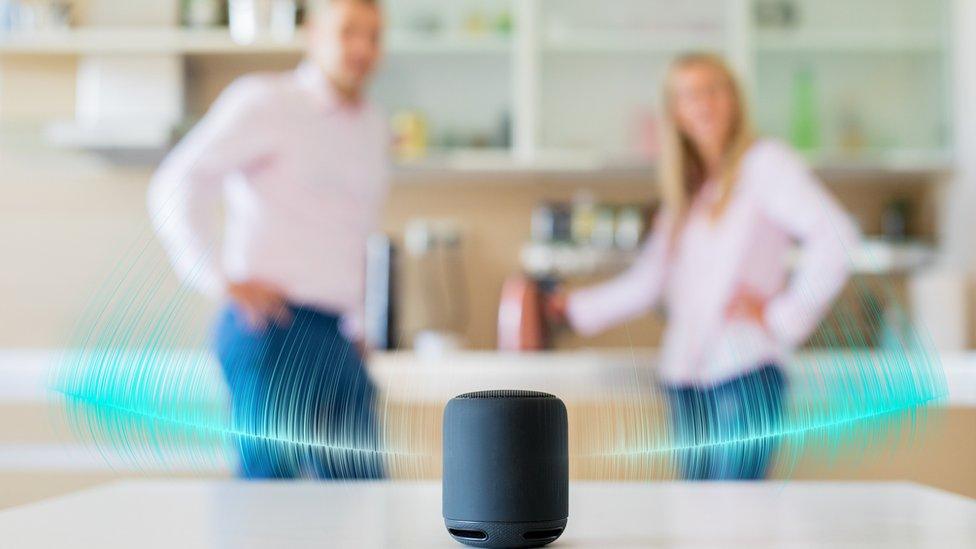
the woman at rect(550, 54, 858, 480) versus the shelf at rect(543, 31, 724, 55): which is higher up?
the shelf at rect(543, 31, 724, 55)

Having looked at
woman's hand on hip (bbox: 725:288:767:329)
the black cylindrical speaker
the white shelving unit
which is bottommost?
woman's hand on hip (bbox: 725:288:767:329)

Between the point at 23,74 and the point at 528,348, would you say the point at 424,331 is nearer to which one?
the point at 528,348

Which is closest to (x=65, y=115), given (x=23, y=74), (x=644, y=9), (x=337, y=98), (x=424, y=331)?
(x=23, y=74)

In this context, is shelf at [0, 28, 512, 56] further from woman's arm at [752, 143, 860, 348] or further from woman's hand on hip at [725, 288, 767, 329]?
woman's hand on hip at [725, 288, 767, 329]

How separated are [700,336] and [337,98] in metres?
0.79

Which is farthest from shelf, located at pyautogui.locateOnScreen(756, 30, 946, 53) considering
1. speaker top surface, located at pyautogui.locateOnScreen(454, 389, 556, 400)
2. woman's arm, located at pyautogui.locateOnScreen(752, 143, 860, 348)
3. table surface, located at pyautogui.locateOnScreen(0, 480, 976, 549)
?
speaker top surface, located at pyautogui.locateOnScreen(454, 389, 556, 400)

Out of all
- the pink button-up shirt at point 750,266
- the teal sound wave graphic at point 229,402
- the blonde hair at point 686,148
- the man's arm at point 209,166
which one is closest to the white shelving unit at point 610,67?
the blonde hair at point 686,148

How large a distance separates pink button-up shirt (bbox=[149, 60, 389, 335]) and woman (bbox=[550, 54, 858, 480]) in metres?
0.60

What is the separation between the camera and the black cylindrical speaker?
0.71 metres

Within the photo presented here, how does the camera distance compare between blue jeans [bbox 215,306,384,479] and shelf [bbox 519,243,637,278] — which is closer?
blue jeans [bbox 215,306,384,479]

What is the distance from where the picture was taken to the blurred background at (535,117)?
294 centimetres

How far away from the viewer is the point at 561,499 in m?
0.73

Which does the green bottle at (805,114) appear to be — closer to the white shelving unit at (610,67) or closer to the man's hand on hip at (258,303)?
the white shelving unit at (610,67)

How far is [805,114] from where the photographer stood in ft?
9.85
